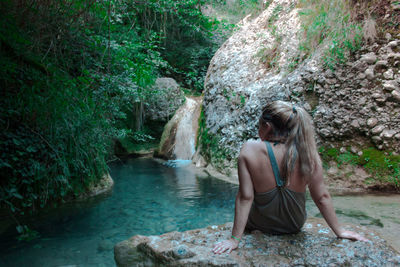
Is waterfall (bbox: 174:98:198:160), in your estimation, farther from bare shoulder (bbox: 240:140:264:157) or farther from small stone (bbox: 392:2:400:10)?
bare shoulder (bbox: 240:140:264:157)

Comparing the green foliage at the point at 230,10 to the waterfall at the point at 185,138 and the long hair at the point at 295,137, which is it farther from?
the long hair at the point at 295,137

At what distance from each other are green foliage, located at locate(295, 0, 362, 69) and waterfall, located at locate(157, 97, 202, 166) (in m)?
4.61

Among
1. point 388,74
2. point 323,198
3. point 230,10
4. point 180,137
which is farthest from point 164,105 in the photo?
point 323,198

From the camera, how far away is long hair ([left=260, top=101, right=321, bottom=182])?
2.03 meters

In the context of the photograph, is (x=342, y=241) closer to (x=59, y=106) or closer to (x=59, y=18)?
(x=59, y=106)

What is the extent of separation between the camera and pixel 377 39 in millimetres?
5145

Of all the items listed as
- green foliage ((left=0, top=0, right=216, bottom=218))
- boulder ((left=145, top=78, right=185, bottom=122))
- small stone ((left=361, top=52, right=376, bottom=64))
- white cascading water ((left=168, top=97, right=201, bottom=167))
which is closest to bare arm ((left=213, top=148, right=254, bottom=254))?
green foliage ((left=0, top=0, right=216, bottom=218))

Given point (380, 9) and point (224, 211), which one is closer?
point (224, 211)

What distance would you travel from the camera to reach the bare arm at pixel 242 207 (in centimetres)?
202

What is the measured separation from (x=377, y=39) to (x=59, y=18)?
16.3ft

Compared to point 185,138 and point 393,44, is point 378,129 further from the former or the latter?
point 185,138

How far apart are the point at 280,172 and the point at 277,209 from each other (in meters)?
0.29

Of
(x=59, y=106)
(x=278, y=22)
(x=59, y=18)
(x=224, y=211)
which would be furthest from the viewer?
(x=278, y=22)

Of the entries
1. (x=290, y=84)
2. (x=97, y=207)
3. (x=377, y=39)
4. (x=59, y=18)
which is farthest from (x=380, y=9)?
(x=97, y=207)
